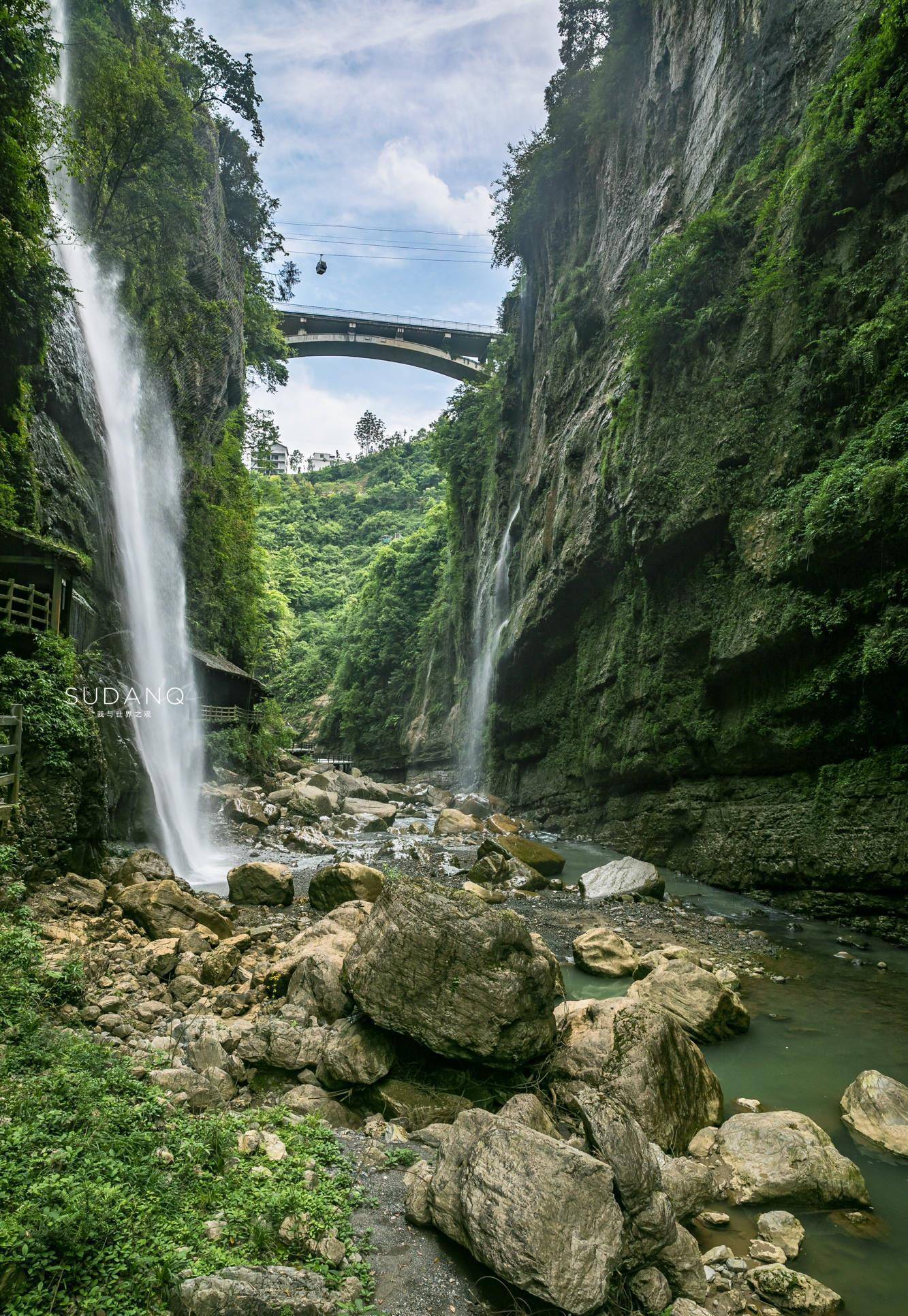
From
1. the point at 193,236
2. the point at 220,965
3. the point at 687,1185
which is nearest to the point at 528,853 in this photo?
the point at 220,965

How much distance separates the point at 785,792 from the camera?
11.7 meters

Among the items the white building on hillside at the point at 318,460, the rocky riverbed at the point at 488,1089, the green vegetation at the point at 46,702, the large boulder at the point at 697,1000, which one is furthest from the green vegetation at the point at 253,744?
the white building on hillside at the point at 318,460

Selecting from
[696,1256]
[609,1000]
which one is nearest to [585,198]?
[609,1000]

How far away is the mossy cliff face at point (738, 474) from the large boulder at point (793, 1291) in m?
7.10

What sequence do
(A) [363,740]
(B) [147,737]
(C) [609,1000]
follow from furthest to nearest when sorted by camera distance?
(A) [363,740] → (B) [147,737] → (C) [609,1000]

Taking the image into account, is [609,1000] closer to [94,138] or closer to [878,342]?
[878,342]

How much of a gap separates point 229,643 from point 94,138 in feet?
53.3

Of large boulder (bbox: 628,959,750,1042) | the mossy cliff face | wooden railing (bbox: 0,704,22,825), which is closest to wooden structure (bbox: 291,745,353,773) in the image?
the mossy cliff face

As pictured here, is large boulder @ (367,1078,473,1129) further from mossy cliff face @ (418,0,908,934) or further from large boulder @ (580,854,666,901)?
large boulder @ (580,854,666,901)

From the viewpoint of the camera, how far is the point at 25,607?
487 inches

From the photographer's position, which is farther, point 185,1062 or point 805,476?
point 805,476

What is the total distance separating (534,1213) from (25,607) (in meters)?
12.9

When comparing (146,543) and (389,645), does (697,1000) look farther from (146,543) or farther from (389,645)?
(389,645)

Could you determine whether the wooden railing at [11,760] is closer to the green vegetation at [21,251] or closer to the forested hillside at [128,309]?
the forested hillside at [128,309]
